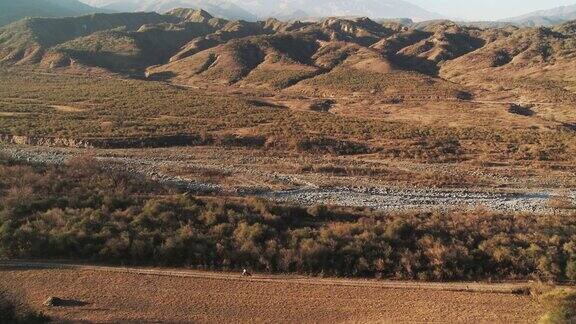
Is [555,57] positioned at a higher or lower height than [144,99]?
higher

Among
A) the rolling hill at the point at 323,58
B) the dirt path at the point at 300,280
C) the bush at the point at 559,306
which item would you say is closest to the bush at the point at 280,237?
the dirt path at the point at 300,280

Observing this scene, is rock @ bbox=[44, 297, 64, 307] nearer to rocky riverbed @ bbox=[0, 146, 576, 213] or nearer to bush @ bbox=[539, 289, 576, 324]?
rocky riverbed @ bbox=[0, 146, 576, 213]

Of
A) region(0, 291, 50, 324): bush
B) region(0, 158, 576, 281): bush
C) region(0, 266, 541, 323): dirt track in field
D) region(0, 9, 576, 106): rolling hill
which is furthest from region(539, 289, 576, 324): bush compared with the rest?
region(0, 9, 576, 106): rolling hill

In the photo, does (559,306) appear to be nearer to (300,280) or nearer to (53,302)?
(300,280)

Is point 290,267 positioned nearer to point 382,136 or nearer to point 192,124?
point 382,136

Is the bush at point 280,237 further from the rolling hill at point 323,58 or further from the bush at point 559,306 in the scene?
the rolling hill at point 323,58

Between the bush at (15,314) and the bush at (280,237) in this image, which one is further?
the bush at (280,237)

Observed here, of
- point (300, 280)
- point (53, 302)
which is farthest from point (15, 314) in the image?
point (300, 280)

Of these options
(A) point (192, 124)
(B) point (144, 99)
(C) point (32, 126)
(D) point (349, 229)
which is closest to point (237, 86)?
(B) point (144, 99)

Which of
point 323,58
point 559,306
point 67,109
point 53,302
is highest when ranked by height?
point 323,58
